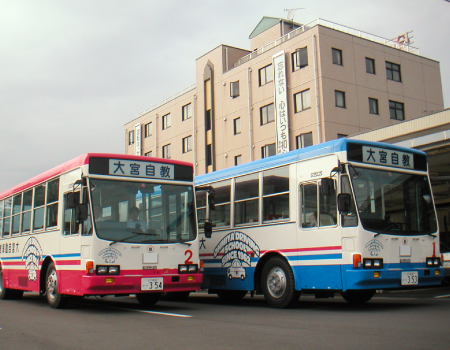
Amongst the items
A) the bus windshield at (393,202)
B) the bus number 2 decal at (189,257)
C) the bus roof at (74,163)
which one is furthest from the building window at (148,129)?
the bus windshield at (393,202)

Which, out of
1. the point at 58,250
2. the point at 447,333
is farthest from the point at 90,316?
the point at 447,333

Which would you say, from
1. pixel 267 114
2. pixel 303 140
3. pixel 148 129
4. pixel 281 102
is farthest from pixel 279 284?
pixel 148 129

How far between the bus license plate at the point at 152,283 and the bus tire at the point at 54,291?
1991 mm

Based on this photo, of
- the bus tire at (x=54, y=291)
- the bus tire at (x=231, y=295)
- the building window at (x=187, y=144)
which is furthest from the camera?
the building window at (x=187, y=144)

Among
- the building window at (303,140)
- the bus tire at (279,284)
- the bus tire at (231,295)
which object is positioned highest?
the building window at (303,140)

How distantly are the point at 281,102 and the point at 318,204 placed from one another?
24.8m

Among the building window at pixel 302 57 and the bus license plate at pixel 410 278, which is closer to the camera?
the bus license plate at pixel 410 278

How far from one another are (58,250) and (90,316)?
2043 millimetres

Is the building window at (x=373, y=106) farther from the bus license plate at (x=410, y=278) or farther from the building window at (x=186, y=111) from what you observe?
the bus license plate at (x=410, y=278)

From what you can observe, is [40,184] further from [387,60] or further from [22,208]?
[387,60]

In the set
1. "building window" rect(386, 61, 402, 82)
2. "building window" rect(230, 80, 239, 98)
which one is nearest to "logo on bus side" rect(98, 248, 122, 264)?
"building window" rect(230, 80, 239, 98)

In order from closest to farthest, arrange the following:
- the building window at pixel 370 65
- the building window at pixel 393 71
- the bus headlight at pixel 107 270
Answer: the bus headlight at pixel 107 270, the building window at pixel 370 65, the building window at pixel 393 71

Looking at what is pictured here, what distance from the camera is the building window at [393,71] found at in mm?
36062

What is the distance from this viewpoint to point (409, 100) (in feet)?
121
